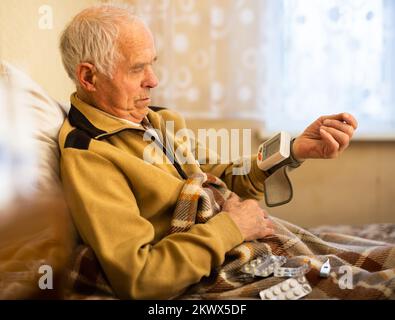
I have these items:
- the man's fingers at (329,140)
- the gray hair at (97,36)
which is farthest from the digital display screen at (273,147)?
the gray hair at (97,36)

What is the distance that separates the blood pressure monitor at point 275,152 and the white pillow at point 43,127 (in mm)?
513

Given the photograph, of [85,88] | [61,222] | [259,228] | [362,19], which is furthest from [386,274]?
[362,19]

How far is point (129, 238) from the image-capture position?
3.06 ft

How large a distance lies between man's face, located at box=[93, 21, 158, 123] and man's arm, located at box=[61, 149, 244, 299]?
183mm

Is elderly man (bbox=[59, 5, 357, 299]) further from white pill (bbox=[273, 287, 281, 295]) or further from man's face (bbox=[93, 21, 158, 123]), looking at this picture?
white pill (bbox=[273, 287, 281, 295])

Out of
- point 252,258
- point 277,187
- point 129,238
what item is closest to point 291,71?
point 277,187

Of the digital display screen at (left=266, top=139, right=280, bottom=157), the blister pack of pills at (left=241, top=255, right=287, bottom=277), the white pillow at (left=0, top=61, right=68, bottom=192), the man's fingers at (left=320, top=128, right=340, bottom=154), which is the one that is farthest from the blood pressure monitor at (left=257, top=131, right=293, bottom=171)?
the white pillow at (left=0, top=61, right=68, bottom=192)

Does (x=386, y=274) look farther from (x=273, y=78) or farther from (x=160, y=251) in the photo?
(x=273, y=78)

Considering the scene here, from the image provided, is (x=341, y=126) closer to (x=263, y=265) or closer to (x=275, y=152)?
(x=275, y=152)

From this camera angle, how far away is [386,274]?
973 millimetres

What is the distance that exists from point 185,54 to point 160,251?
121cm

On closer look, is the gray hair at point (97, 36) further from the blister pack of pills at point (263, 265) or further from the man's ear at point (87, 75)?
the blister pack of pills at point (263, 265)

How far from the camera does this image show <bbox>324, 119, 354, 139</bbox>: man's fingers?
3.60ft
